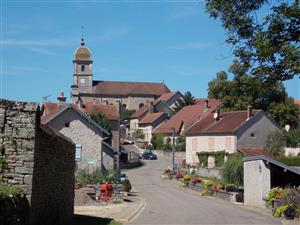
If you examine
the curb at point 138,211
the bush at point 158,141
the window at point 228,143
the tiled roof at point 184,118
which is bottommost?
the curb at point 138,211

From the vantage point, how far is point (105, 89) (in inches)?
6437

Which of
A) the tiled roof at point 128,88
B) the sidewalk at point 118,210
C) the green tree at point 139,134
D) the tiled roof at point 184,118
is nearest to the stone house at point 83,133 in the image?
the sidewalk at point 118,210

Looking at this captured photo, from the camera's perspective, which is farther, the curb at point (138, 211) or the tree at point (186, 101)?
the tree at point (186, 101)

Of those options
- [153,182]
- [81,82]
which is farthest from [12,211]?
[81,82]

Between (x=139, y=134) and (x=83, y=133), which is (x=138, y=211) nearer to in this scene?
(x=83, y=133)

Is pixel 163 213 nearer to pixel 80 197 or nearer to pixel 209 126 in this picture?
pixel 80 197

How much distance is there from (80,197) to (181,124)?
62189 mm

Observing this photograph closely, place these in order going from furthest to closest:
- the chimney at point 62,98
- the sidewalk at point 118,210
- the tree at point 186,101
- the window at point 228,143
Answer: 1. the tree at point 186,101
2. the window at point 228,143
3. the chimney at point 62,98
4. the sidewalk at point 118,210

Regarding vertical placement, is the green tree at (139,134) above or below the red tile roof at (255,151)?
above

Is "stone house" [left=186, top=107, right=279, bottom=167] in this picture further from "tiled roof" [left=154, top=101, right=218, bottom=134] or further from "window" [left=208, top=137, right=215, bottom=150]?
"tiled roof" [left=154, top=101, right=218, bottom=134]

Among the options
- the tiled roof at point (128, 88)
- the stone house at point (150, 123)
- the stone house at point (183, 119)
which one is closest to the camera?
the stone house at point (183, 119)

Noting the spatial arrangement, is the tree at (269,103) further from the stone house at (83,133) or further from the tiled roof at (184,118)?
the stone house at (83,133)

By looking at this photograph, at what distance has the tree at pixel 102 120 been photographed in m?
Result: 66.3

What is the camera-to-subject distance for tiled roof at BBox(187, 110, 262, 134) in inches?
2523
